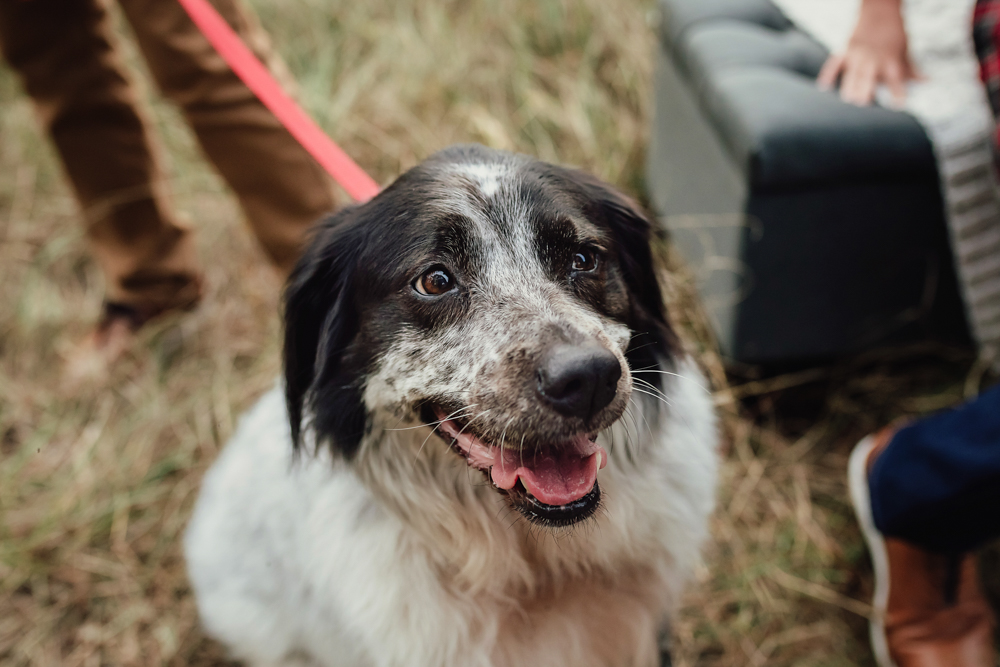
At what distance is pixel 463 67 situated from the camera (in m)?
4.17

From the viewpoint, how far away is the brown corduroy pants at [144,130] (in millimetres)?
2516

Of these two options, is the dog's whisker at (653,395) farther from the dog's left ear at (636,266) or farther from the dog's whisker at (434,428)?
the dog's whisker at (434,428)

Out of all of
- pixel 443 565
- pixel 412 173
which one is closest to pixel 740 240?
pixel 412 173

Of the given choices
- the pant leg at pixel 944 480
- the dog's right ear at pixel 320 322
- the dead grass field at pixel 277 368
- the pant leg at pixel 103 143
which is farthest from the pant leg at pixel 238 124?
the pant leg at pixel 944 480

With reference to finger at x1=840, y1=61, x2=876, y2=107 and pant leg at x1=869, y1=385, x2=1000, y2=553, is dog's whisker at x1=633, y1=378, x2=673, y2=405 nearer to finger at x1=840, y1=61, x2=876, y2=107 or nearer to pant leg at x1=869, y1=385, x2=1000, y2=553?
pant leg at x1=869, y1=385, x2=1000, y2=553

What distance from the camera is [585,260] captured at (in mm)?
1599

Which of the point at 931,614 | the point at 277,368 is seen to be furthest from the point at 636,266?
the point at 277,368

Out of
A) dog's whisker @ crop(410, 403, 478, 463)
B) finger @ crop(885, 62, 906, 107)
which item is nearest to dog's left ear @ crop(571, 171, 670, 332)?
dog's whisker @ crop(410, 403, 478, 463)

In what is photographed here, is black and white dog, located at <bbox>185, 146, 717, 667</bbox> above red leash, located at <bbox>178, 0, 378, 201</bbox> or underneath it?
underneath

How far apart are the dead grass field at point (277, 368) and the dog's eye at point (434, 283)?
147 cm

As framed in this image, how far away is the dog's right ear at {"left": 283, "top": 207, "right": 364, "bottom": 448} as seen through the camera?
164 centimetres

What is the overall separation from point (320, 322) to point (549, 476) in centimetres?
64

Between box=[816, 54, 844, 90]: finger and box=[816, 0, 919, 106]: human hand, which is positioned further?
box=[816, 54, 844, 90]: finger

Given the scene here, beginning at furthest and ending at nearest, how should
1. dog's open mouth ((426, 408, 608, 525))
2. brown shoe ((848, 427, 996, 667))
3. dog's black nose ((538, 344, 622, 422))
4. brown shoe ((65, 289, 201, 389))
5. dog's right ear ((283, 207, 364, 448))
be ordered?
brown shoe ((65, 289, 201, 389)), brown shoe ((848, 427, 996, 667)), dog's right ear ((283, 207, 364, 448)), dog's open mouth ((426, 408, 608, 525)), dog's black nose ((538, 344, 622, 422))
